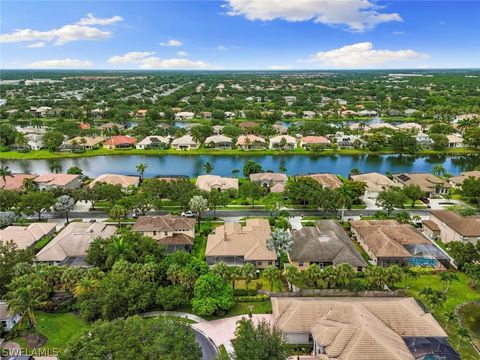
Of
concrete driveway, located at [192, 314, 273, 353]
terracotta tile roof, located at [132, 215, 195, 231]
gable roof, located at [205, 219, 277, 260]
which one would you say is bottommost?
concrete driveway, located at [192, 314, 273, 353]

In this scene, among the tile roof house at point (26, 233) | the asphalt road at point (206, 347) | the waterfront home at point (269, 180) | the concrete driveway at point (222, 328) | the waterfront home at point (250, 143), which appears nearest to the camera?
the asphalt road at point (206, 347)

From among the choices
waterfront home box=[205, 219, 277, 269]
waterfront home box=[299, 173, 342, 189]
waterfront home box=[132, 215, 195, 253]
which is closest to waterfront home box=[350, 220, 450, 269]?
waterfront home box=[205, 219, 277, 269]

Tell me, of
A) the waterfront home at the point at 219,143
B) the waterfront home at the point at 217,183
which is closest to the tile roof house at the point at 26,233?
the waterfront home at the point at 217,183

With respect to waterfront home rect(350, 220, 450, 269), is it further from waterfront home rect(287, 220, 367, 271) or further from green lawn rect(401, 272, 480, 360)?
waterfront home rect(287, 220, 367, 271)

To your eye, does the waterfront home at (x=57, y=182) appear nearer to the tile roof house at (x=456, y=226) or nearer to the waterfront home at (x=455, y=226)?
the waterfront home at (x=455, y=226)

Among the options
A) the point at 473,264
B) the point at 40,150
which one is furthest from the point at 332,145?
the point at 40,150

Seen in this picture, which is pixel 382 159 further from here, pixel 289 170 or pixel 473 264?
pixel 473 264
